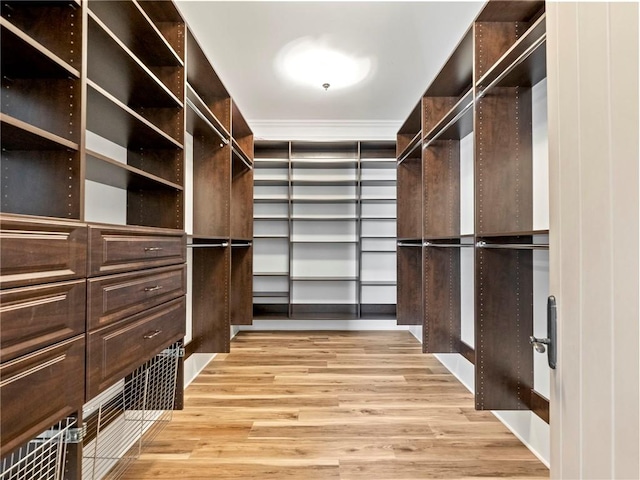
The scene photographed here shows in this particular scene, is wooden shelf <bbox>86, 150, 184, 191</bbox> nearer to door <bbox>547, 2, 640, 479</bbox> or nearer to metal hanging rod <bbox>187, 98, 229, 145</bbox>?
metal hanging rod <bbox>187, 98, 229, 145</bbox>

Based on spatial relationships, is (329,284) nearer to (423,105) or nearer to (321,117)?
(321,117)

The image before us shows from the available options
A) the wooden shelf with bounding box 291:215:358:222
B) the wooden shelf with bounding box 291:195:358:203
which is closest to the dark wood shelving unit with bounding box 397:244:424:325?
the wooden shelf with bounding box 291:215:358:222

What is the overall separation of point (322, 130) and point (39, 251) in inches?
148

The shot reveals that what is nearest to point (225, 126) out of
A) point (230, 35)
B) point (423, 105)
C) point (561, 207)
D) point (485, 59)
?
point (230, 35)

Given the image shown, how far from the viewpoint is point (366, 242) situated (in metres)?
4.40

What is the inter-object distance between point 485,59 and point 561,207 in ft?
4.79

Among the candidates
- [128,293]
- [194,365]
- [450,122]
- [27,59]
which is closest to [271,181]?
[194,365]

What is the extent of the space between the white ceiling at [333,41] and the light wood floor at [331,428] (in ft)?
8.44

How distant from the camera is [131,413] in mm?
1987

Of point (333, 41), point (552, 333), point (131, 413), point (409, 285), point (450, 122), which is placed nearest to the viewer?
point (552, 333)

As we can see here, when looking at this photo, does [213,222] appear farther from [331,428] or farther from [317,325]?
[317,325]

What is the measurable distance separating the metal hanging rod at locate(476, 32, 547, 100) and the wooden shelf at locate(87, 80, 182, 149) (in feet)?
5.37

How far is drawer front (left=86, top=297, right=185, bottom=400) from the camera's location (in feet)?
3.80

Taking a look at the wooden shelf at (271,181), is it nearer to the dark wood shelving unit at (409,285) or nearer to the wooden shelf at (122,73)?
the dark wood shelving unit at (409,285)
